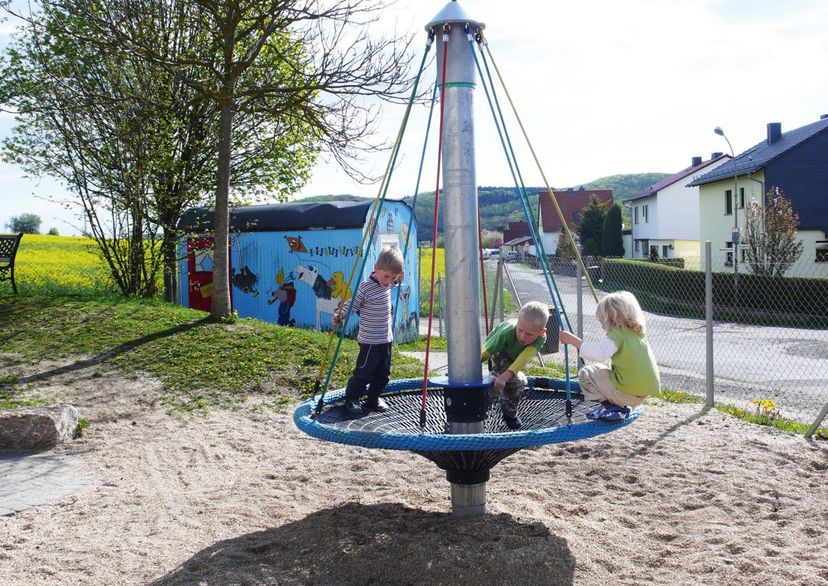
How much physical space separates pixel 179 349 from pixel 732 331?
1244 centimetres

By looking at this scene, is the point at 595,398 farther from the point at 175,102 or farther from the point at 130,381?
the point at 175,102

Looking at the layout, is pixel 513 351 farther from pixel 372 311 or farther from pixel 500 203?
pixel 500 203

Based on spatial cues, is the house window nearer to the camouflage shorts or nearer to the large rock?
the camouflage shorts

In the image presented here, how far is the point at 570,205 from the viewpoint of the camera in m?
82.6

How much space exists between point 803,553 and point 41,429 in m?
5.94

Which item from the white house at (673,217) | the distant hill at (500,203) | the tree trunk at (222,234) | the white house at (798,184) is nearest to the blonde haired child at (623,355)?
the tree trunk at (222,234)

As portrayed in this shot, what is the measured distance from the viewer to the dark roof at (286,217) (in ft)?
49.9

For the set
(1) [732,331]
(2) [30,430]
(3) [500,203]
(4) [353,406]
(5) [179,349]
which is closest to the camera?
(4) [353,406]

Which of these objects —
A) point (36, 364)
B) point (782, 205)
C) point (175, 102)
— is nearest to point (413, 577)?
point (36, 364)

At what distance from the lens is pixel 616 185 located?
7264 inches

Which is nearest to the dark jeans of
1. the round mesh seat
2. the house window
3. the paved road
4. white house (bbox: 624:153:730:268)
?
the round mesh seat

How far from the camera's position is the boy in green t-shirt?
4500mm

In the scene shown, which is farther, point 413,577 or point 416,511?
point 416,511

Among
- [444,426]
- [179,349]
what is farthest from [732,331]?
[444,426]
